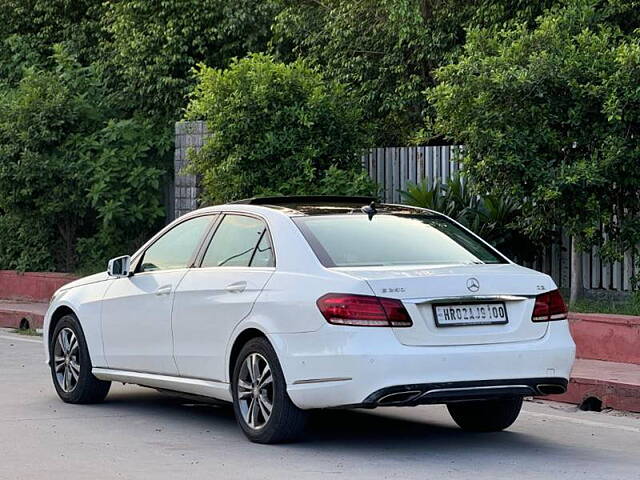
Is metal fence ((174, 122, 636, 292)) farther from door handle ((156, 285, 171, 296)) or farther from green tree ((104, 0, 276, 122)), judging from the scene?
door handle ((156, 285, 171, 296))

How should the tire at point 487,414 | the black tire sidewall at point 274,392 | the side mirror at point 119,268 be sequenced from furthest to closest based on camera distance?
the side mirror at point 119,268, the tire at point 487,414, the black tire sidewall at point 274,392

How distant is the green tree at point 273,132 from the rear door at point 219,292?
24.6 ft

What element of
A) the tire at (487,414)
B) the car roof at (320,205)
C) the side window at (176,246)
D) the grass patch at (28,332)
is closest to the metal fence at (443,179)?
the grass patch at (28,332)

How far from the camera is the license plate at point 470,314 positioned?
26.9ft

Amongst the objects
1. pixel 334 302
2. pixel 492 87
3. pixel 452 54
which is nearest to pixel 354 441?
pixel 334 302

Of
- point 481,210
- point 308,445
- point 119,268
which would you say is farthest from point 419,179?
point 308,445

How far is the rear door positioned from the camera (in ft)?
29.2

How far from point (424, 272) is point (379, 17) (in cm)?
1233

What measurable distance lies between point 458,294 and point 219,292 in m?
1.67

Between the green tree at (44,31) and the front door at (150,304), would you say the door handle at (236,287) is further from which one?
the green tree at (44,31)

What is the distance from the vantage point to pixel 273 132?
17.3 meters

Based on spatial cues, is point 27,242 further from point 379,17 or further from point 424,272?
point 424,272

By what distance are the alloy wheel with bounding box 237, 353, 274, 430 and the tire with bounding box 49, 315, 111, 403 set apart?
218 centimetres

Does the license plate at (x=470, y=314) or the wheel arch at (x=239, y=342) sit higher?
the license plate at (x=470, y=314)
